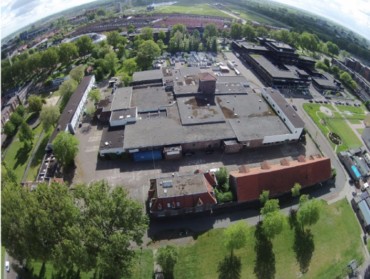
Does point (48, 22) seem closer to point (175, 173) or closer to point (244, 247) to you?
point (175, 173)

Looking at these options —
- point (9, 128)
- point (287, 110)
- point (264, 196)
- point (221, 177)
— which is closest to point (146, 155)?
point (221, 177)

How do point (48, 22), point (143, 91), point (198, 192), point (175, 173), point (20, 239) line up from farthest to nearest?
1. point (48, 22)
2. point (143, 91)
3. point (175, 173)
4. point (198, 192)
5. point (20, 239)

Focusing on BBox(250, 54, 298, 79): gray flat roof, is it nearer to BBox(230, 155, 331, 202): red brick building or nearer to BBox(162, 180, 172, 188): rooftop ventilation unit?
BBox(230, 155, 331, 202): red brick building

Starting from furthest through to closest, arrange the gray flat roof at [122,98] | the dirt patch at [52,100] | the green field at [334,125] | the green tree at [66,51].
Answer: the green tree at [66,51] → the dirt patch at [52,100] → the gray flat roof at [122,98] → the green field at [334,125]

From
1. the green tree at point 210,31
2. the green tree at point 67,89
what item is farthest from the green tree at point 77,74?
the green tree at point 210,31

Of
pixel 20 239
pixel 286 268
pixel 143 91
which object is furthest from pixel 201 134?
pixel 20 239

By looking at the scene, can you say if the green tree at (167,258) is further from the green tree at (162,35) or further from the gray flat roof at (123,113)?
the green tree at (162,35)
